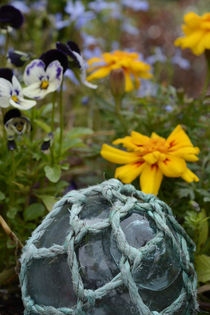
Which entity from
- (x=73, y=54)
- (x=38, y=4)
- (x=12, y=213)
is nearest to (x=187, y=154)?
(x=73, y=54)

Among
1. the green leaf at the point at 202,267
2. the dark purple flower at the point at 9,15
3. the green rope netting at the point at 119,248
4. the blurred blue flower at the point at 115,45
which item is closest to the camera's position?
the green rope netting at the point at 119,248

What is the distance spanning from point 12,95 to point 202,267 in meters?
0.70

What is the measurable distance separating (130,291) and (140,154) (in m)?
0.54

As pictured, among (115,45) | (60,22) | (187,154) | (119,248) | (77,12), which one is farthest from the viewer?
(115,45)

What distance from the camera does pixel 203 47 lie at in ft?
5.39

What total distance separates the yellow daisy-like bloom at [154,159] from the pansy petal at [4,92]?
1.10ft

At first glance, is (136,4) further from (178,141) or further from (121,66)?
(178,141)

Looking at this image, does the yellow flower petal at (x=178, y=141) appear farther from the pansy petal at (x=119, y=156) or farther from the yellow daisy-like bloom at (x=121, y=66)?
the yellow daisy-like bloom at (x=121, y=66)

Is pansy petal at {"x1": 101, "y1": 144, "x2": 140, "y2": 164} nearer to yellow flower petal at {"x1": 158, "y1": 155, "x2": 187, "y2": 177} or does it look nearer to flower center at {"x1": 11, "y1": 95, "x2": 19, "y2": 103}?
yellow flower petal at {"x1": 158, "y1": 155, "x2": 187, "y2": 177}

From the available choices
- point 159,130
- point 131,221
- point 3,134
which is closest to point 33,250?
point 131,221

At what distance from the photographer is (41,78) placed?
1340 mm

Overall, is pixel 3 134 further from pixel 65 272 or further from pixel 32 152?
pixel 65 272

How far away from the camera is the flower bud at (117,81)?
5.40 feet

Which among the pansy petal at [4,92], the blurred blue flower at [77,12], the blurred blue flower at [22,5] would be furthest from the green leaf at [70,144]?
the blurred blue flower at [22,5]
